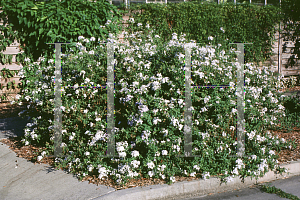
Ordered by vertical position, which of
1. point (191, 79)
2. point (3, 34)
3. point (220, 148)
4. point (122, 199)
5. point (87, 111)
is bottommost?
point (122, 199)

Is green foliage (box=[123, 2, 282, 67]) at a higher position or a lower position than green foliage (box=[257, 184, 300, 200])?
higher

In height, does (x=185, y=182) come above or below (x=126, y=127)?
below

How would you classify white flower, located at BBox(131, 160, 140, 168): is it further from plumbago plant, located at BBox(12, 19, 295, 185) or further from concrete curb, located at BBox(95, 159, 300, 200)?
concrete curb, located at BBox(95, 159, 300, 200)

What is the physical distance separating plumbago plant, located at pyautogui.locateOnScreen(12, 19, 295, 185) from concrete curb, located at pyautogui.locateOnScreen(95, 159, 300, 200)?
10 centimetres

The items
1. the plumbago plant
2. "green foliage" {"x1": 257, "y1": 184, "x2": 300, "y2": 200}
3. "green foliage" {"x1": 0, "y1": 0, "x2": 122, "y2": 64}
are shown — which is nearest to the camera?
"green foliage" {"x1": 257, "y1": 184, "x2": 300, "y2": 200}

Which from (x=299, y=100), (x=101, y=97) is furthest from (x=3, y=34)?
(x=299, y=100)

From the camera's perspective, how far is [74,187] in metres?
3.59

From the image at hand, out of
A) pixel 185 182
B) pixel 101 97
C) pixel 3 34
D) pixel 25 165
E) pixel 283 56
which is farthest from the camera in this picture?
pixel 283 56

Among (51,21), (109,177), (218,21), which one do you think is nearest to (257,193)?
(109,177)

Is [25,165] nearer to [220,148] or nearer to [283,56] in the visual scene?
[220,148]

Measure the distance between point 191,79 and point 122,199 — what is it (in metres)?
2.26

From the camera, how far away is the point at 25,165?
14.0 ft

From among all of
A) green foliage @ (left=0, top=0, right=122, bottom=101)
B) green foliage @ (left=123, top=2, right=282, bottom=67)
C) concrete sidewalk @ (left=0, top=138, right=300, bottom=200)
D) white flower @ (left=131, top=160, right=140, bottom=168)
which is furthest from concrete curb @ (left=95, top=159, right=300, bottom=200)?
green foliage @ (left=123, top=2, right=282, bottom=67)

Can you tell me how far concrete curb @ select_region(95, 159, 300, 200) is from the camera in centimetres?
340
